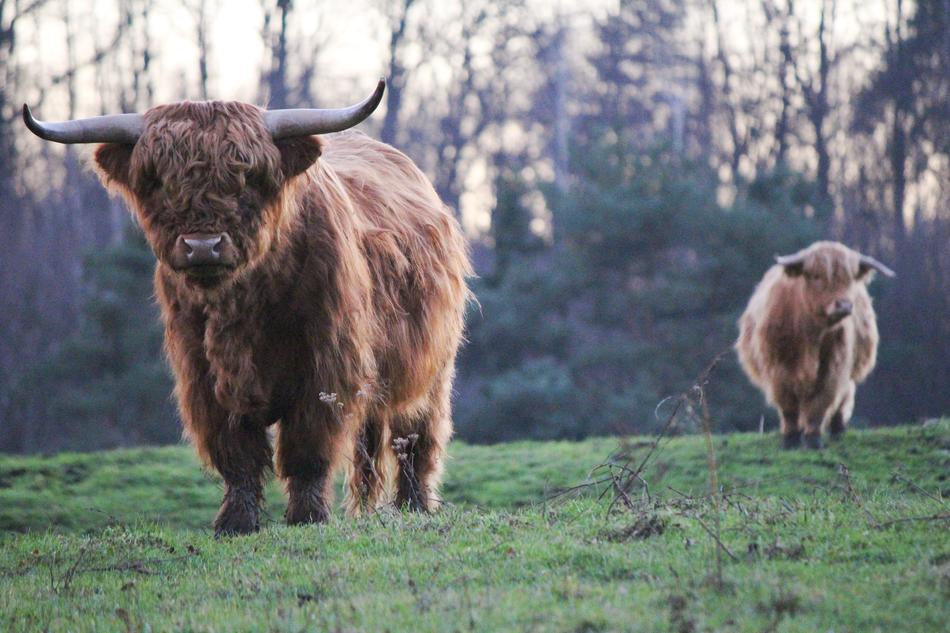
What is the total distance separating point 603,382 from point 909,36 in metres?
9.71

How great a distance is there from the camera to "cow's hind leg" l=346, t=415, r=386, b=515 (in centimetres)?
623

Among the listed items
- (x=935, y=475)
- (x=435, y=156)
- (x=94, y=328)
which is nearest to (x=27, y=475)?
(x=935, y=475)

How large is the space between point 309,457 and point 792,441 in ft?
21.1

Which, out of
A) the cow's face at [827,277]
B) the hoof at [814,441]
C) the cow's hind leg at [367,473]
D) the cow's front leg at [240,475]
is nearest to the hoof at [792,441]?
the hoof at [814,441]

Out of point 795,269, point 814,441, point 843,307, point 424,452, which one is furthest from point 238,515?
point 795,269

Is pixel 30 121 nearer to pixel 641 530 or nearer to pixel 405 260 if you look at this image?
pixel 405 260

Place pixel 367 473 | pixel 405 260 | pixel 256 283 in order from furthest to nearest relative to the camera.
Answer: pixel 367 473 → pixel 405 260 → pixel 256 283

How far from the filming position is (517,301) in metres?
22.9

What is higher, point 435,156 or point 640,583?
point 435,156

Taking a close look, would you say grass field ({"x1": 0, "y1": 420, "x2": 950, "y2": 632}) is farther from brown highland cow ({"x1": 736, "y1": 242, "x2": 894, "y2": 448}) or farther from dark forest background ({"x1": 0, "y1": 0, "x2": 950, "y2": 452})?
dark forest background ({"x1": 0, "y1": 0, "x2": 950, "y2": 452})

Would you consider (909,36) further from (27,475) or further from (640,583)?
(640,583)

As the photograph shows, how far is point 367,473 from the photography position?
Answer: 251 inches

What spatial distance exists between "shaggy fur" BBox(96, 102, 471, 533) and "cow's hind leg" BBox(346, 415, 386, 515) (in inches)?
10.6

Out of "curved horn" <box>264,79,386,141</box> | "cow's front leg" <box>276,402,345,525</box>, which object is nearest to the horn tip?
"curved horn" <box>264,79,386,141</box>
